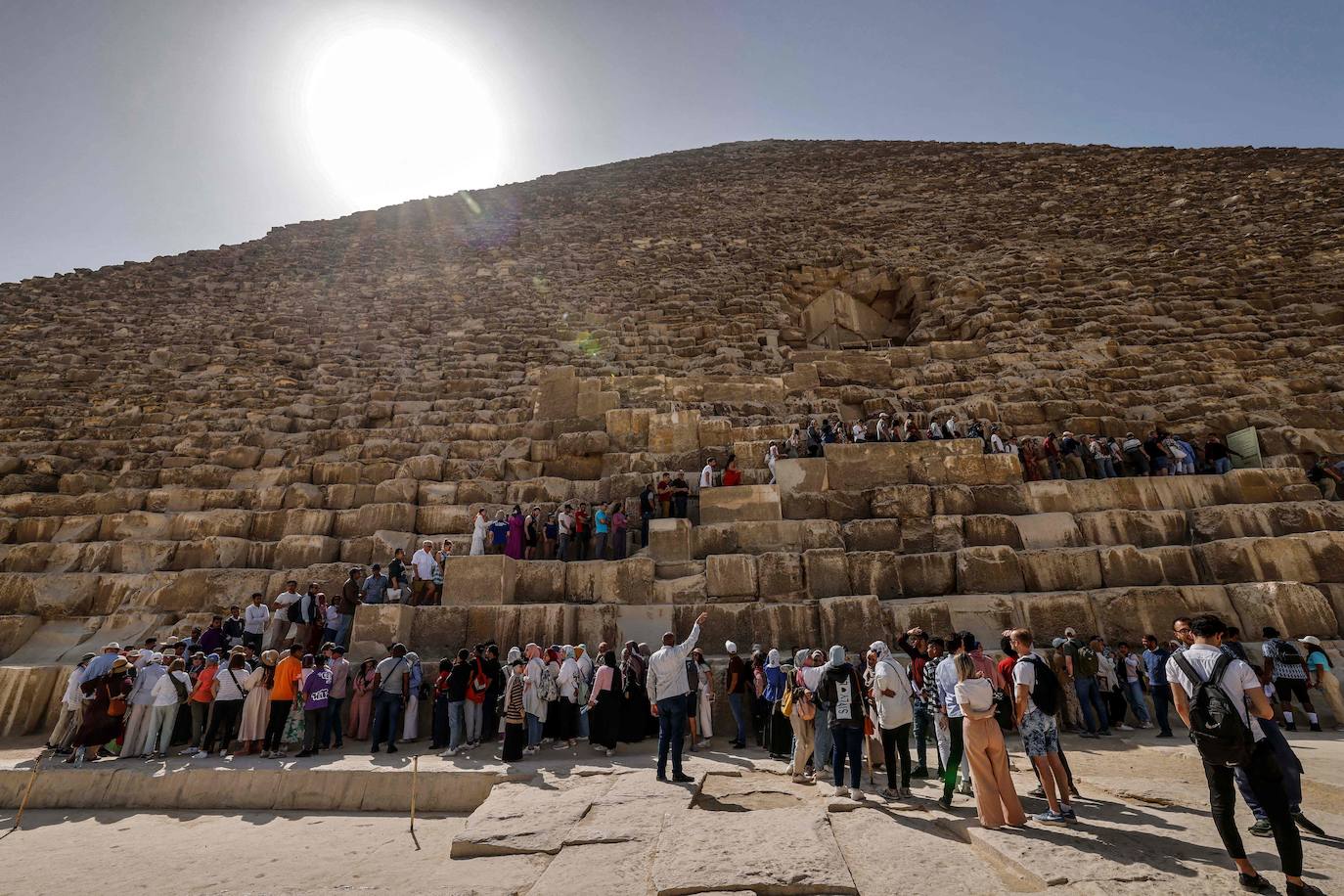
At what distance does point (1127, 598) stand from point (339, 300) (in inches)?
689

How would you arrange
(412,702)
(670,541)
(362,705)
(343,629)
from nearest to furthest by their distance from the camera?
(412,702) < (362,705) < (343,629) < (670,541)

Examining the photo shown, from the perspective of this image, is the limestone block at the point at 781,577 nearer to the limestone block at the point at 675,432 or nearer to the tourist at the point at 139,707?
the limestone block at the point at 675,432

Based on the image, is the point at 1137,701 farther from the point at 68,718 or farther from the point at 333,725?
the point at 68,718

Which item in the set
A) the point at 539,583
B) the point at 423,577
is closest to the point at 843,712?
the point at 539,583

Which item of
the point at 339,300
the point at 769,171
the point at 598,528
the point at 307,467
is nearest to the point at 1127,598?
the point at 598,528

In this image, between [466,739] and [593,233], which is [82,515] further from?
[593,233]

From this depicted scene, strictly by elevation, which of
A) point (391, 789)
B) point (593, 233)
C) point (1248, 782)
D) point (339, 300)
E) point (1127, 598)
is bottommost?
point (391, 789)

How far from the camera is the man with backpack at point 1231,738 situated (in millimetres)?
2660

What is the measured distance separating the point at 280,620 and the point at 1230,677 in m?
8.28

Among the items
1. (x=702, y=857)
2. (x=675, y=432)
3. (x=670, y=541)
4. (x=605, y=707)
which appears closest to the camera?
(x=702, y=857)

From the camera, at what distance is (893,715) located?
4.31 metres

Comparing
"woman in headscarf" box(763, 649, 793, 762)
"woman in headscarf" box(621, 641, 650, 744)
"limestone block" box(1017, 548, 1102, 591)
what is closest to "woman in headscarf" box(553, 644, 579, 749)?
"woman in headscarf" box(621, 641, 650, 744)

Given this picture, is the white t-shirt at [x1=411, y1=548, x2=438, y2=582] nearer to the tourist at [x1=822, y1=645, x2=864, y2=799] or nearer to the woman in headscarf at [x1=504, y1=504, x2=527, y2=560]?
the woman in headscarf at [x1=504, y1=504, x2=527, y2=560]

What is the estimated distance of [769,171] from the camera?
26.2 m
